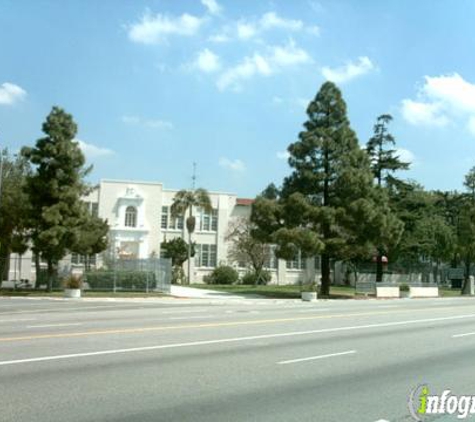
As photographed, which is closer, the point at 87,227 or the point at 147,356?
the point at 147,356

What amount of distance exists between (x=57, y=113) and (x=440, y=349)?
104 ft

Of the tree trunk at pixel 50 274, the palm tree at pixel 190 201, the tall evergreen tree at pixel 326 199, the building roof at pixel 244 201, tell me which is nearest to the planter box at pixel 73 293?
the tree trunk at pixel 50 274

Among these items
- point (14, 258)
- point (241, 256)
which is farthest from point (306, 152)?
point (14, 258)

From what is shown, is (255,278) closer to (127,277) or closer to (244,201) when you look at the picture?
(244,201)

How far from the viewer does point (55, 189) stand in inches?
1503

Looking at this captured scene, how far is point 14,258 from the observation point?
56906 millimetres

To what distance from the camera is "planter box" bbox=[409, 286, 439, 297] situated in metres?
50.6

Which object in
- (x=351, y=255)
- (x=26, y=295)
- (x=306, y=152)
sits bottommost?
(x=26, y=295)

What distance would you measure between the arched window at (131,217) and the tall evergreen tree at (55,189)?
77.7ft

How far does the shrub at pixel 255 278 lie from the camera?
5984 centimetres

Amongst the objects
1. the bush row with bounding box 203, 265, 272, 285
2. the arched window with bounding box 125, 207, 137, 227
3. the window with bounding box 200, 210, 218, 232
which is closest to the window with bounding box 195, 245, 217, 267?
the window with bounding box 200, 210, 218, 232

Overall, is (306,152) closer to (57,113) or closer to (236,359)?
(57,113)

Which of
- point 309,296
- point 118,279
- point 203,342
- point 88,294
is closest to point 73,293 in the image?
point 88,294

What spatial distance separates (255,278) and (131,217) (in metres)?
14.7
